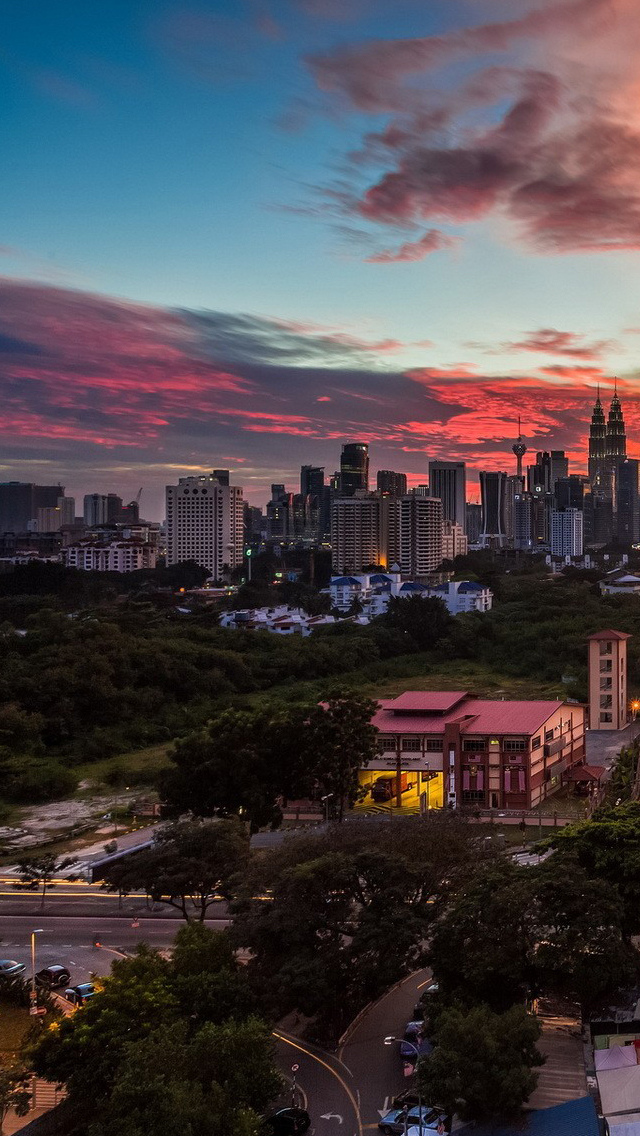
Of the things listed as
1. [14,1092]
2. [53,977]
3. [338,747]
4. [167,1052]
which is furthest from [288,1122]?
[338,747]

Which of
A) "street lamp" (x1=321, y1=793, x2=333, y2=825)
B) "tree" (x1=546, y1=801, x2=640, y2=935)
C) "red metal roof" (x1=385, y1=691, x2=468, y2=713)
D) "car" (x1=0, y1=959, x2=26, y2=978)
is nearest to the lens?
"tree" (x1=546, y1=801, x2=640, y2=935)

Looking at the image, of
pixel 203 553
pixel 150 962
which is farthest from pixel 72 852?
pixel 203 553

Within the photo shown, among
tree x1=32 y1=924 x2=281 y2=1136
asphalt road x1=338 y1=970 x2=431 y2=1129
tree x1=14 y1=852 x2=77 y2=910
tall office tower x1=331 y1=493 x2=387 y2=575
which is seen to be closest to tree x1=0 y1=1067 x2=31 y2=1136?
tree x1=32 y1=924 x2=281 y2=1136

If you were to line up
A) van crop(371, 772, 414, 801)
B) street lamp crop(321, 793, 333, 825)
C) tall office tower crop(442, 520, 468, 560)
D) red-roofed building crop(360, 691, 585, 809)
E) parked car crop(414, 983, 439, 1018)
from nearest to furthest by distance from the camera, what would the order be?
parked car crop(414, 983, 439, 1018) < street lamp crop(321, 793, 333, 825) < red-roofed building crop(360, 691, 585, 809) < van crop(371, 772, 414, 801) < tall office tower crop(442, 520, 468, 560)

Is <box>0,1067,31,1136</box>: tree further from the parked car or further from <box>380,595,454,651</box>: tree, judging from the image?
<box>380,595,454,651</box>: tree

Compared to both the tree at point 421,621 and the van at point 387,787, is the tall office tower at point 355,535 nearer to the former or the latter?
the tree at point 421,621

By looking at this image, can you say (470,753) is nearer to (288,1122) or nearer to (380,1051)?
(380,1051)
